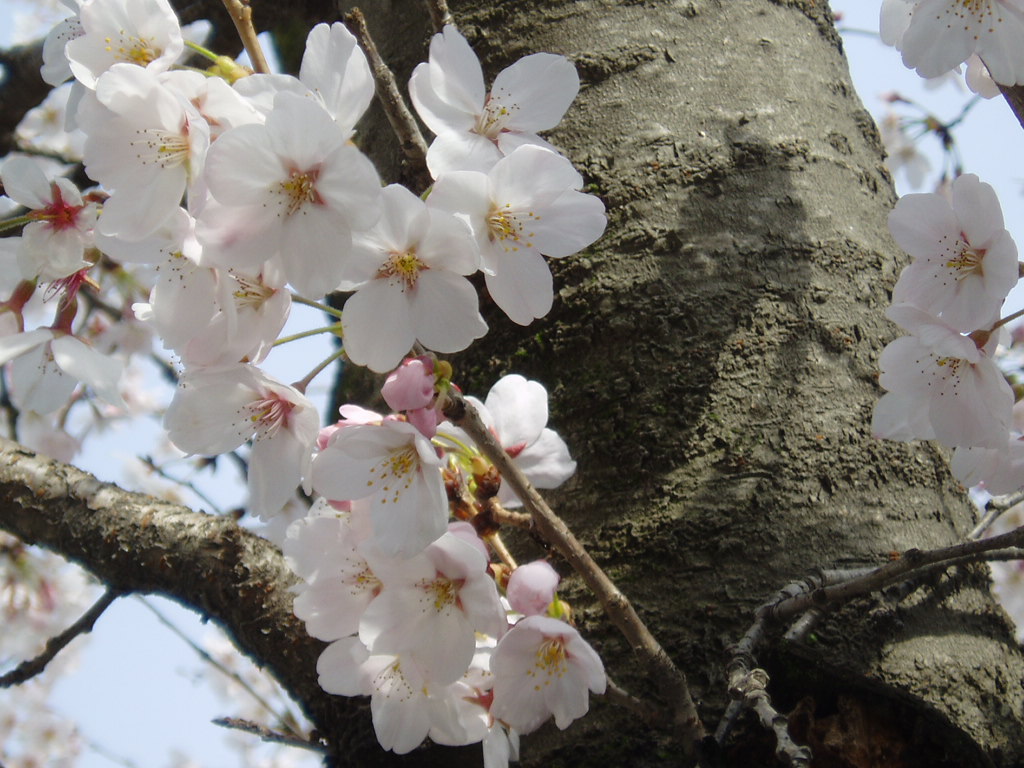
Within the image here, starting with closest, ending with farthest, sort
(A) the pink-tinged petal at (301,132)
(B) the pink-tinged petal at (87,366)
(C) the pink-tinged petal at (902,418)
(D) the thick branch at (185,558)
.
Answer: (A) the pink-tinged petal at (301,132) < (C) the pink-tinged petal at (902,418) < (D) the thick branch at (185,558) < (B) the pink-tinged petal at (87,366)

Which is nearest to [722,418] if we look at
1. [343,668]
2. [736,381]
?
[736,381]

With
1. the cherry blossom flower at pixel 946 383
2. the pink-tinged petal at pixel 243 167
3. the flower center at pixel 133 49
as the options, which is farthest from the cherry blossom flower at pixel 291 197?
the cherry blossom flower at pixel 946 383

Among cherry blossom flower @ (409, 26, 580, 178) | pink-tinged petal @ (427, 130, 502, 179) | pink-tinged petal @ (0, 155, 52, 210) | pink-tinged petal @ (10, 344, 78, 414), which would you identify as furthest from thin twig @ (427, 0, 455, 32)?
pink-tinged petal @ (10, 344, 78, 414)

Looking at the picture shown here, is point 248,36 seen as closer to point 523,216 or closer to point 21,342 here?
point 523,216

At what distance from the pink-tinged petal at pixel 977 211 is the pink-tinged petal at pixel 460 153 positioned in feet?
1.68

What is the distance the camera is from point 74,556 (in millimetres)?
1119

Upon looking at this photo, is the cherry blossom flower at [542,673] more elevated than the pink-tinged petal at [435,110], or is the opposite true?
the pink-tinged petal at [435,110]

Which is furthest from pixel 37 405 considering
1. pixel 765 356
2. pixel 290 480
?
pixel 765 356

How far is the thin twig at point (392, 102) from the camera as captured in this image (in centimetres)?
72

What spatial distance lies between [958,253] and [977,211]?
0.05 m

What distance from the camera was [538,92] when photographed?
0.84 m

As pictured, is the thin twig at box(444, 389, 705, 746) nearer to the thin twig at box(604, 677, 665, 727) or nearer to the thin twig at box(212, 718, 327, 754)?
the thin twig at box(604, 677, 665, 727)

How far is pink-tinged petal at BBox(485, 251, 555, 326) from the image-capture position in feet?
2.48

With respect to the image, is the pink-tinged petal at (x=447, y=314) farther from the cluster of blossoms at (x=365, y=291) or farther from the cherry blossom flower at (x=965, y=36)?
the cherry blossom flower at (x=965, y=36)
